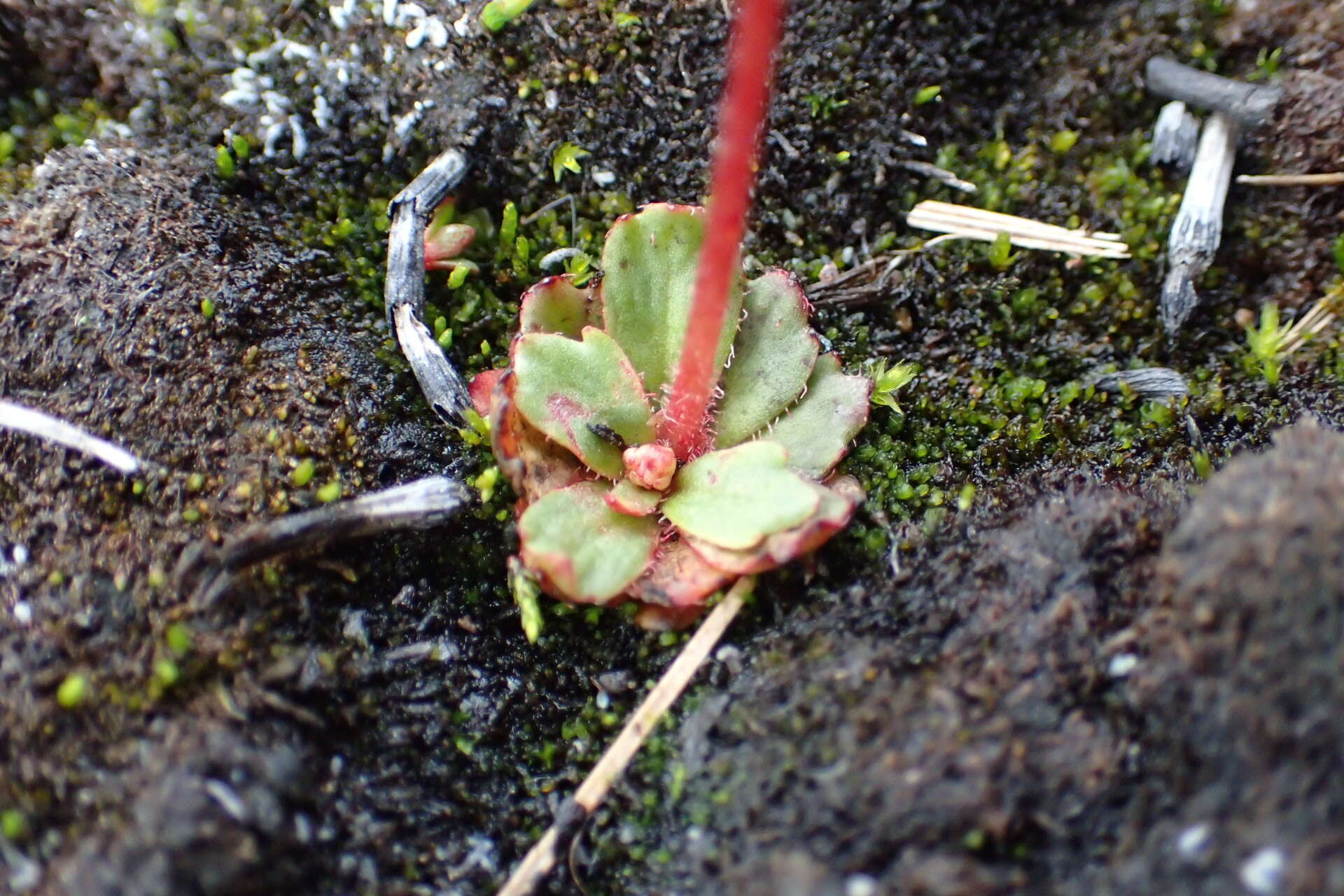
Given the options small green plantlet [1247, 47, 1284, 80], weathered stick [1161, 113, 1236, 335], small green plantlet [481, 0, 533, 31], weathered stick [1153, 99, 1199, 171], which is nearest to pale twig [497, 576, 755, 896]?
weathered stick [1161, 113, 1236, 335]

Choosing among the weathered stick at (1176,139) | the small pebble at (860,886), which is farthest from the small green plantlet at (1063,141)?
the small pebble at (860,886)

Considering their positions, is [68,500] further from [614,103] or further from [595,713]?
[614,103]

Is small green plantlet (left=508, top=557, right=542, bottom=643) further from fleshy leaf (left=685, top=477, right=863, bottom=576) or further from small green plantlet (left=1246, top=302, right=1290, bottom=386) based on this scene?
small green plantlet (left=1246, top=302, right=1290, bottom=386)

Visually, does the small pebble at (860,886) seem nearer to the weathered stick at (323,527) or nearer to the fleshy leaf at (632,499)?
the fleshy leaf at (632,499)

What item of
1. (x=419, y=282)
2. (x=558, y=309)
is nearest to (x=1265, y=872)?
(x=558, y=309)

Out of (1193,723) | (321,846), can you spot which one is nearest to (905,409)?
(1193,723)

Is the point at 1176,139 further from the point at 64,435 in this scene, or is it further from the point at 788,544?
the point at 64,435
